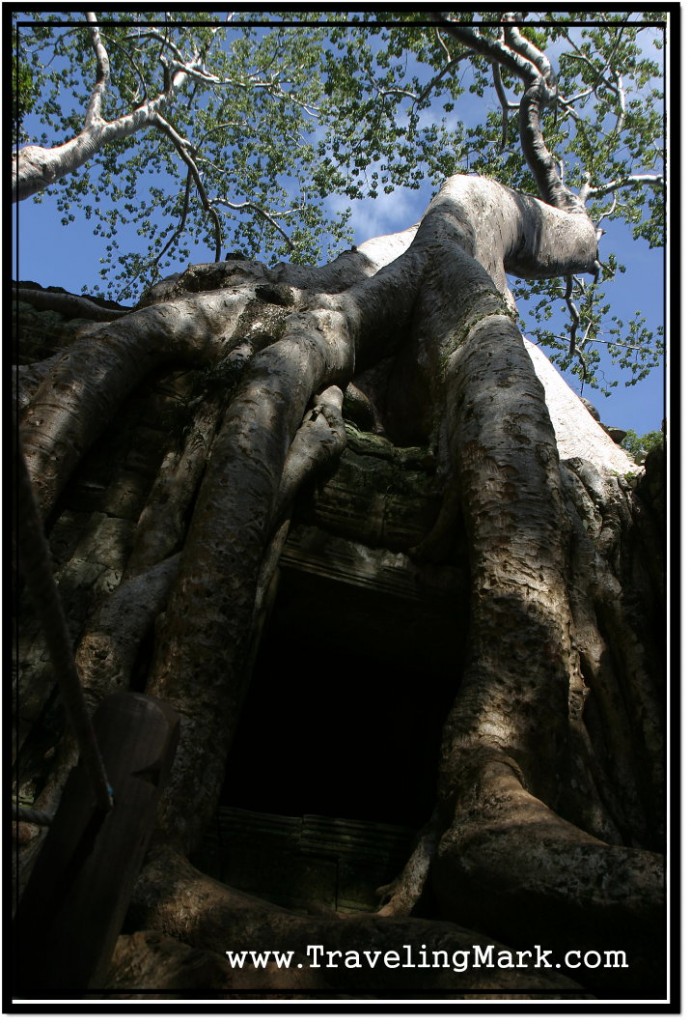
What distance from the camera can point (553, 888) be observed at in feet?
5.71

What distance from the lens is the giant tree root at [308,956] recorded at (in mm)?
1522

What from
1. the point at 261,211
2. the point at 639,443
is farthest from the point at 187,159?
the point at 639,443

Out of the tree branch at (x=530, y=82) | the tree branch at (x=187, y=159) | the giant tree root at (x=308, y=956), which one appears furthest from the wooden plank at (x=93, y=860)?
the tree branch at (x=187, y=159)

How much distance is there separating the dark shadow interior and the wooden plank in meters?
2.28

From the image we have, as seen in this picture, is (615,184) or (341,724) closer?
(341,724)

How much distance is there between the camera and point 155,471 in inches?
139

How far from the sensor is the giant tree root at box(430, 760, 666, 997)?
1.62m

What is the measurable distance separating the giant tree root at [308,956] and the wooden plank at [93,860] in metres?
0.27

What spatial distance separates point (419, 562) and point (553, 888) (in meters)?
1.85

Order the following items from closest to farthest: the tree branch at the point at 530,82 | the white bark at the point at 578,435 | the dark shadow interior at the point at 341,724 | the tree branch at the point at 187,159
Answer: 1. the dark shadow interior at the point at 341,724
2. the white bark at the point at 578,435
3. the tree branch at the point at 530,82
4. the tree branch at the point at 187,159

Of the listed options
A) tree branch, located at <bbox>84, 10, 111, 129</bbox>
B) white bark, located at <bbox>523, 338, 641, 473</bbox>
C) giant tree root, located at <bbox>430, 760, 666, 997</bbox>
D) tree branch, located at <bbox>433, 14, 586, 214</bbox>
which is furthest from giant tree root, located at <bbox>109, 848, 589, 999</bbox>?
tree branch, located at <bbox>84, 10, 111, 129</bbox>

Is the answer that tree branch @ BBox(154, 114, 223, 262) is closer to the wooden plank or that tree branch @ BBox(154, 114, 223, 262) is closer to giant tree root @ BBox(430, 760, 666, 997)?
giant tree root @ BBox(430, 760, 666, 997)

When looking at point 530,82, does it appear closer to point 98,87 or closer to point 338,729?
point 98,87

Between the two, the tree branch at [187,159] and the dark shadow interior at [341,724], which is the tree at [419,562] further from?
the tree branch at [187,159]
